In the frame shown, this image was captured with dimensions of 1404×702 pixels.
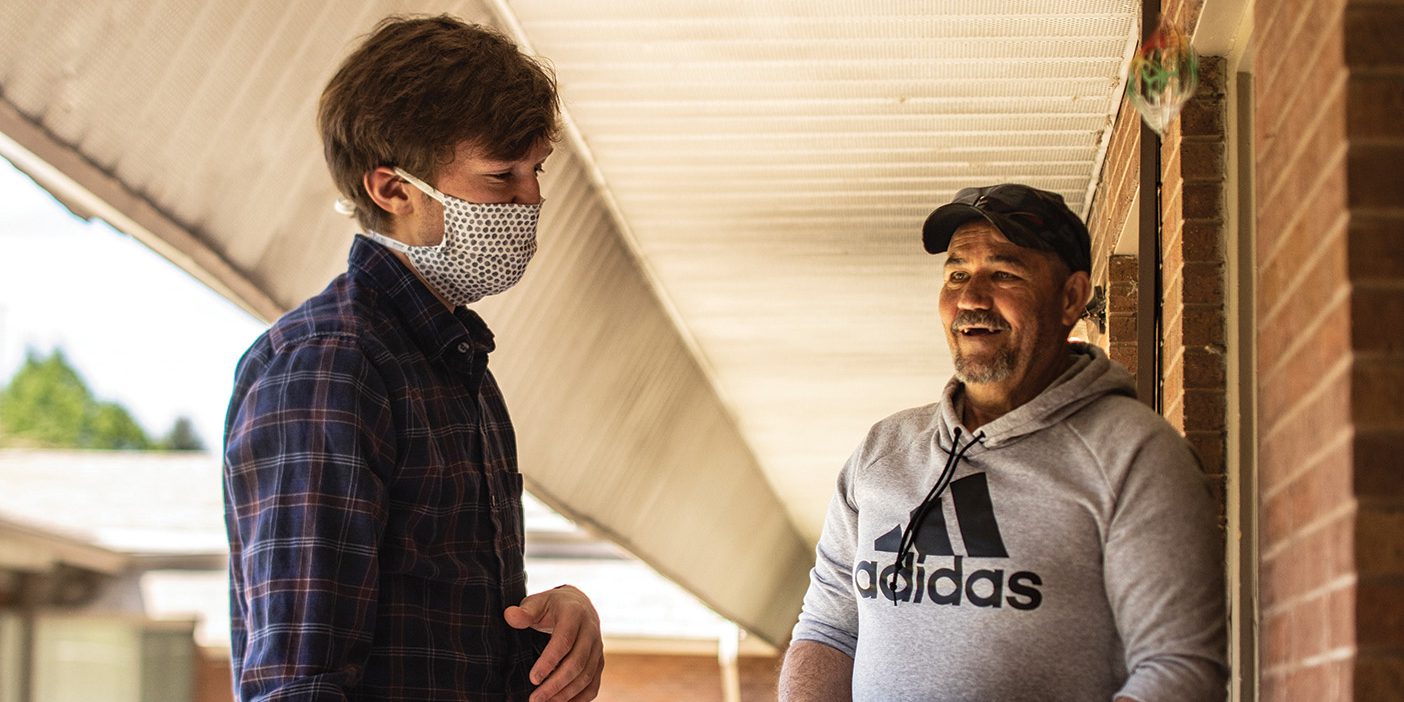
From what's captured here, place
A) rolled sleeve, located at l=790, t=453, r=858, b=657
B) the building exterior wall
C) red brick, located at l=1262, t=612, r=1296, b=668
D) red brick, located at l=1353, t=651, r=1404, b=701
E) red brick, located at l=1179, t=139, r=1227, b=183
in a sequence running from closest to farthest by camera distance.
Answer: red brick, located at l=1353, t=651, r=1404, b=701 < red brick, located at l=1262, t=612, r=1296, b=668 < rolled sleeve, located at l=790, t=453, r=858, b=657 < red brick, located at l=1179, t=139, r=1227, b=183 < the building exterior wall

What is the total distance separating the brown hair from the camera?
7.92 ft

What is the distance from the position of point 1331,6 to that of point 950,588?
96 centimetres

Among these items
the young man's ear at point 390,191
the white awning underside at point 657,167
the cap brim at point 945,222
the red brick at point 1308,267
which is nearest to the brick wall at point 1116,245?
the white awning underside at point 657,167

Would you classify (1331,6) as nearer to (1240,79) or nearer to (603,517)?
(1240,79)

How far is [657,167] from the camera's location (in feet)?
19.6

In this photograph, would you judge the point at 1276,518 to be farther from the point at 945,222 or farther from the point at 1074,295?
the point at 945,222

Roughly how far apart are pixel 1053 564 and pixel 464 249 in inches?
39.1

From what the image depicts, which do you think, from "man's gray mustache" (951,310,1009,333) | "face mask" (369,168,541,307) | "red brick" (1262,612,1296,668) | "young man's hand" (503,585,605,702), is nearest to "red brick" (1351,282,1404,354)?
"red brick" (1262,612,1296,668)

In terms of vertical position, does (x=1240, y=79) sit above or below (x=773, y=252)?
below

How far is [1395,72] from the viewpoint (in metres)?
1.86

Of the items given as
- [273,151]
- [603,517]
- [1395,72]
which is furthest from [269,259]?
[603,517]

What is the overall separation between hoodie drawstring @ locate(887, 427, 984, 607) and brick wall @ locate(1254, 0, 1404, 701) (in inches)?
18.8

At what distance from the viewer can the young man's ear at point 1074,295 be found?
264 centimetres

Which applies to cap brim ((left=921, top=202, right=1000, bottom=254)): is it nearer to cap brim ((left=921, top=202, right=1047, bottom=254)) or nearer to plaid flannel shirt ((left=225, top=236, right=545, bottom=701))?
cap brim ((left=921, top=202, right=1047, bottom=254))
